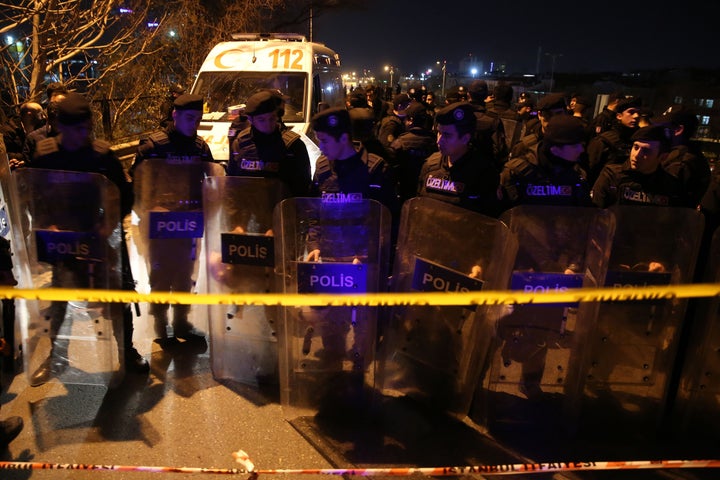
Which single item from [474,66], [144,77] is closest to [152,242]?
[144,77]

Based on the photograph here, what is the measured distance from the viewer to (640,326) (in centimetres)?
302

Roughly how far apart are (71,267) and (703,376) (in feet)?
12.6

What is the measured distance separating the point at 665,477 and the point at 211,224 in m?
3.02

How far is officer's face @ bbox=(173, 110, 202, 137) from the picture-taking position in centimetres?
373

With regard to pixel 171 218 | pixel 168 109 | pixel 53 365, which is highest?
pixel 168 109

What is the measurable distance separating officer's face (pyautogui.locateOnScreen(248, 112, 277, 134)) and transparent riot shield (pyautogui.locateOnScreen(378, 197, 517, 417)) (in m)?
1.34

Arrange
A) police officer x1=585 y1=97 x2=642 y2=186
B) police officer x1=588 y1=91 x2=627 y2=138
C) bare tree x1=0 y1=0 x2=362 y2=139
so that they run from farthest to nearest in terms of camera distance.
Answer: bare tree x1=0 y1=0 x2=362 y2=139 < police officer x1=588 y1=91 x2=627 y2=138 < police officer x1=585 y1=97 x2=642 y2=186

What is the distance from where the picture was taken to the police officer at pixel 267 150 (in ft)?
11.9

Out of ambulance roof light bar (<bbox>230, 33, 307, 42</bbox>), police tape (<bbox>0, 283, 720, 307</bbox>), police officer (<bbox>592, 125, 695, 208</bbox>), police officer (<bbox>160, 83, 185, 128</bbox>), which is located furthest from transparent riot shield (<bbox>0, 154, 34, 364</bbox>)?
ambulance roof light bar (<bbox>230, 33, 307, 42</bbox>)

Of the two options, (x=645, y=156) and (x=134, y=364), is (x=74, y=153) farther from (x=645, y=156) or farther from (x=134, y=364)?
(x=645, y=156)

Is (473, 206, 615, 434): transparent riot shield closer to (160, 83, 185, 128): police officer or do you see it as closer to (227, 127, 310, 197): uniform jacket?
(227, 127, 310, 197): uniform jacket

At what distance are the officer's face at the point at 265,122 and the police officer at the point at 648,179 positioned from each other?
242cm

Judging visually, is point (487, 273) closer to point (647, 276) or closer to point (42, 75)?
point (647, 276)

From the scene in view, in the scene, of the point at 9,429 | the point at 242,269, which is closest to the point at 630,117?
the point at 242,269
